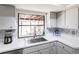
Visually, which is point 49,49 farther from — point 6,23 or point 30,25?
point 6,23

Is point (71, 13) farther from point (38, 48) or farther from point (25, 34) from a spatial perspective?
point (25, 34)

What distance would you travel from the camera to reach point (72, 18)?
2166 millimetres

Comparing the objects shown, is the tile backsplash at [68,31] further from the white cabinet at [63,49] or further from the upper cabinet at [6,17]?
the upper cabinet at [6,17]

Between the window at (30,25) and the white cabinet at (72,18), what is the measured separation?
1.14m

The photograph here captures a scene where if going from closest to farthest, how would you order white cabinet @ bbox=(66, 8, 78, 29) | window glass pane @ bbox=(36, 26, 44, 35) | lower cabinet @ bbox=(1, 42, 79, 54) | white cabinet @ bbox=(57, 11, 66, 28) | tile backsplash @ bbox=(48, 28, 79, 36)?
lower cabinet @ bbox=(1, 42, 79, 54) → white cabinet @ bbox=(66, 8, 78, 29) → tile backsplash @ bbox=(48, 28, 79, 36) → white cabinet @ bbox=(57, 11, 66, 28) → window glass pane @ bbox=(36, 26, 44, 35)

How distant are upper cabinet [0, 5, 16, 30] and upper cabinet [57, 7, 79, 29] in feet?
5.70

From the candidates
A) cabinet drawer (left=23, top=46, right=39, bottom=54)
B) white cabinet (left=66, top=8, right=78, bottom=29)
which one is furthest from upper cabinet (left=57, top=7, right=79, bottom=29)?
cabinet drawer (left=23, top=46, right=39, bottom=54)

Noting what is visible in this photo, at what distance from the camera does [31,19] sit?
2.87m

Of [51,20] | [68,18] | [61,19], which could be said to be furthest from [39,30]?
[68,18]

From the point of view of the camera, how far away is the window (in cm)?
265

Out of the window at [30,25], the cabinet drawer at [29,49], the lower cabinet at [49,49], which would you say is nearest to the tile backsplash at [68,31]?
the window at [30,25]

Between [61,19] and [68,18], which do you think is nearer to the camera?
[68,18]

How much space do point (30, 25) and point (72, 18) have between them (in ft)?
5.11

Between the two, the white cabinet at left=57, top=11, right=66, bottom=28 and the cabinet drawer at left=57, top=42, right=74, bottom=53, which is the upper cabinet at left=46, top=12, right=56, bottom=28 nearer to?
the white cabinet at left=57, top=11, right=66, bottom=28
